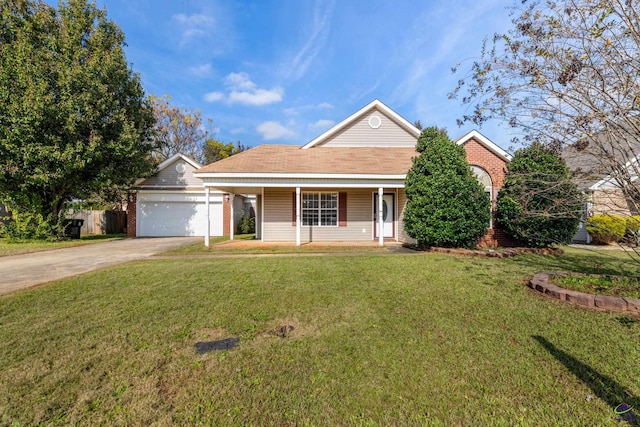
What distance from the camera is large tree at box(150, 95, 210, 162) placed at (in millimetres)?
27969

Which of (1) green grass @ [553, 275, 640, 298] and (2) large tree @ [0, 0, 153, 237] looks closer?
(1) green grass @ [553, 275, 640, 298]

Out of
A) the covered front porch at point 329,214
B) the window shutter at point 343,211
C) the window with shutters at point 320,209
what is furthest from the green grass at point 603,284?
Answer: the window with shutters at point 320,209

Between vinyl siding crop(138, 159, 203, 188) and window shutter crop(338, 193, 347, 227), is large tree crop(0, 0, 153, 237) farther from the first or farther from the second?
window shutter crop(338, 193, 347, 227)

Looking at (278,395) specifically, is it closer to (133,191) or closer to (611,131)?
(611,131)

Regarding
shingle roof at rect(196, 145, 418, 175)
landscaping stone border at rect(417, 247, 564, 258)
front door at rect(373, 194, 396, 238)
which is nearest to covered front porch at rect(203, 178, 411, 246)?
front door at rect(373, 194, 396, 238)

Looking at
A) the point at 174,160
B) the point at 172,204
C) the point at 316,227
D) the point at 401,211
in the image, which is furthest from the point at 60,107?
the point at 401,211

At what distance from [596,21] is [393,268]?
547cm

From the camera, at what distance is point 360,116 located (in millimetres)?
14922

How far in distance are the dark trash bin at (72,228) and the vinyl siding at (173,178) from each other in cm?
421

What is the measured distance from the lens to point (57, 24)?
13.7 metres

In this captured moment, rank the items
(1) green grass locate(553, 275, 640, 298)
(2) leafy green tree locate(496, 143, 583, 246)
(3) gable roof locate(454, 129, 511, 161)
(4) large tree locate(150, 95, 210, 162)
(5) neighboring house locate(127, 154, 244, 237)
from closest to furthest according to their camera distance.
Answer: (1) green grass locate(553, 275, 640, 298)
(2) leafy green tree locate(496, 143, 583, 246)
(3) gable roof locate(454, 129, 511, 161)
(5) neighboring house locate(127, 154, 244, 237)
(4) large tree locate(150, 95, 210, 162)

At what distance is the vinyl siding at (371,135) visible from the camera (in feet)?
49.3

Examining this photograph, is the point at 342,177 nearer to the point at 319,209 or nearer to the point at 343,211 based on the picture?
the point at 343,211

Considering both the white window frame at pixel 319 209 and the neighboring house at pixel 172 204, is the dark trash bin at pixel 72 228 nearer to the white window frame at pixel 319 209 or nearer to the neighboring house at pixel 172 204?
the neighboring house at pixel 172 204
